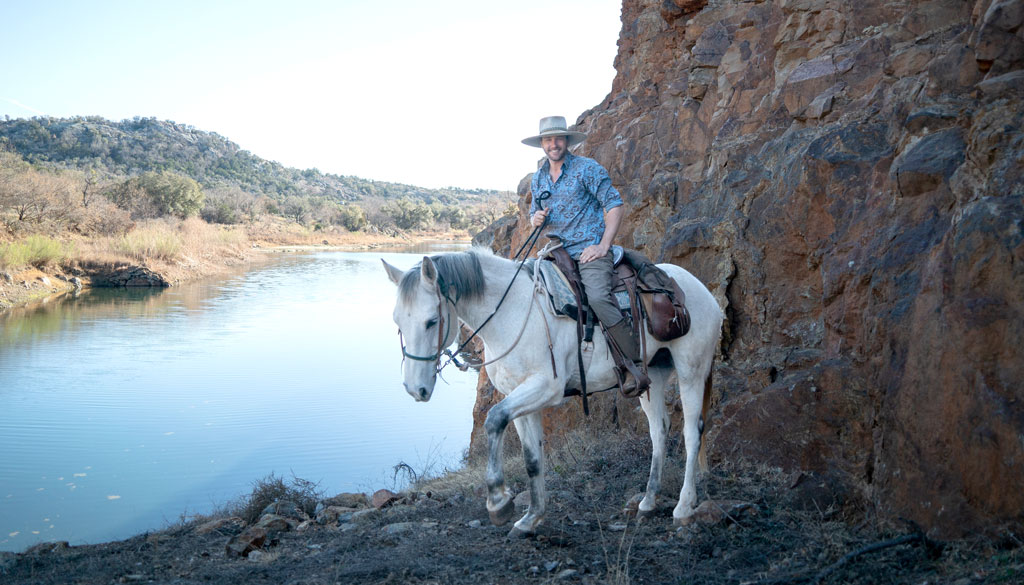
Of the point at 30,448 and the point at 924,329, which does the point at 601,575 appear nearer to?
the point at 924,329

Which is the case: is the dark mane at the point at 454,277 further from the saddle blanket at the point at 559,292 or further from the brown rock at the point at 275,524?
the brown rock at the point at 275,524

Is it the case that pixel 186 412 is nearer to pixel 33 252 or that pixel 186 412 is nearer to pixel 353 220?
pixel 33 252

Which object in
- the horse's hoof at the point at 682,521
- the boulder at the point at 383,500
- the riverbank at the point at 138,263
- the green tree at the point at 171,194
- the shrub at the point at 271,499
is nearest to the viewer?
the horse's hoof at the point at 682,521

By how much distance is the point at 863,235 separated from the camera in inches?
197

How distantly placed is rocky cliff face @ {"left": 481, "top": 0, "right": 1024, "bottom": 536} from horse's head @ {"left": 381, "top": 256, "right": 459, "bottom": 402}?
2623mm

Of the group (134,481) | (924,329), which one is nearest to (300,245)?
(134,481)

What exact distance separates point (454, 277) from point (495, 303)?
34 centimetres

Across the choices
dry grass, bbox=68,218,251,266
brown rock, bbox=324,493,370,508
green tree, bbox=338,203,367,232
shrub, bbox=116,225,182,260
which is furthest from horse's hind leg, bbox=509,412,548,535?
green tree, bbox=338,203,367,232

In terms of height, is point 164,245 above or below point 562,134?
below

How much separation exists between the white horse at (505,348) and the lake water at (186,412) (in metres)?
4.86

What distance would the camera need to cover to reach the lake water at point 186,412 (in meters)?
9.29

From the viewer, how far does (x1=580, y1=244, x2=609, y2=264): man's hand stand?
15.8ft

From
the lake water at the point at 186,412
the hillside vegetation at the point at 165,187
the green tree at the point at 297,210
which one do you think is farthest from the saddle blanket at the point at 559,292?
the green tree at the point at 297,210

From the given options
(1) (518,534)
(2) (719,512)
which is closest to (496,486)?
(1) (518,534)
